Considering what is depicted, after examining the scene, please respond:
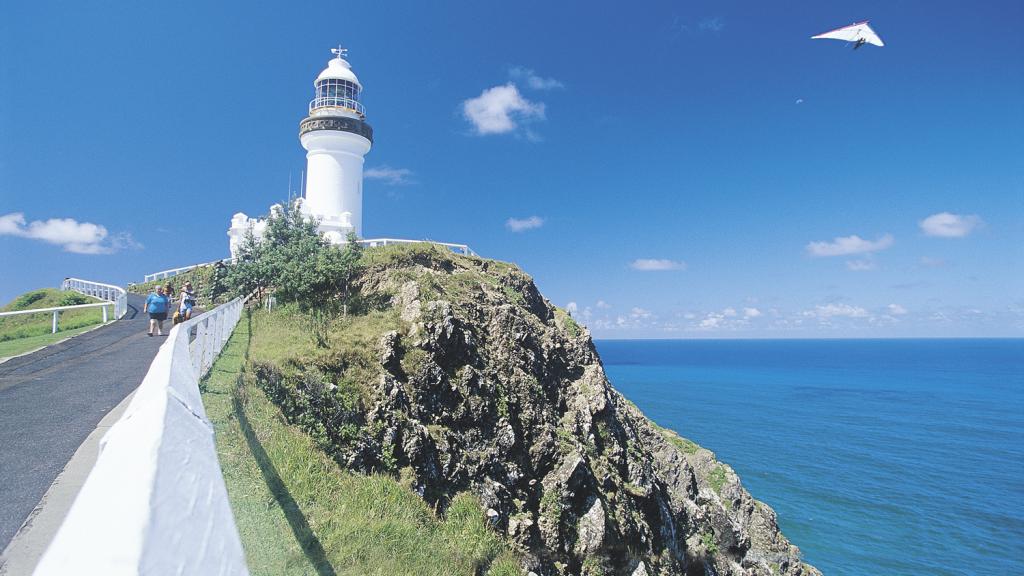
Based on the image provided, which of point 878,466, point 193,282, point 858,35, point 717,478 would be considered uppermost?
point 858,35

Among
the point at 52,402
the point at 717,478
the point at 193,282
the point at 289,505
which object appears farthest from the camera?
the point at 193,282

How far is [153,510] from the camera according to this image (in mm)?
1562

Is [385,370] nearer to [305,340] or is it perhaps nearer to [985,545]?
[305,340]

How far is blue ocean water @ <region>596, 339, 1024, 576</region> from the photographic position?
24.5 meters

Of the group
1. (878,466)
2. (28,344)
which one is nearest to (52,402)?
(28,344)

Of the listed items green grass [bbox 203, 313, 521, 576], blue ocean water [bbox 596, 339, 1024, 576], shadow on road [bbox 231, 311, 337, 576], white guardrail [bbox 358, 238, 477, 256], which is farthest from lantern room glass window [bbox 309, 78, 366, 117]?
blue ocean water [bbox 596, 339, 1024, 576]

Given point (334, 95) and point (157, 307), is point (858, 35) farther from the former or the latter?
point (334, 95)

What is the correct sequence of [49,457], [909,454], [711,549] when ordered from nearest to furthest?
1. [49,457]
2. [711,549]
3. [909,454]

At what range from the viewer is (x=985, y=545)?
2469 centimetres

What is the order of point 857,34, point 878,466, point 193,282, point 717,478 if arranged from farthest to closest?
point 878,466 < point 193,282 < point 717,478 < point 857,34

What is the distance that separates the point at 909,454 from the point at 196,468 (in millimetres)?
54644

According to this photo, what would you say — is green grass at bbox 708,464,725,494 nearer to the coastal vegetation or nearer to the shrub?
the coastal vegetation

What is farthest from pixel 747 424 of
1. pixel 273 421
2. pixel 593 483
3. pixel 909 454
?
pixel 273 421

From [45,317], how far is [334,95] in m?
20.4
